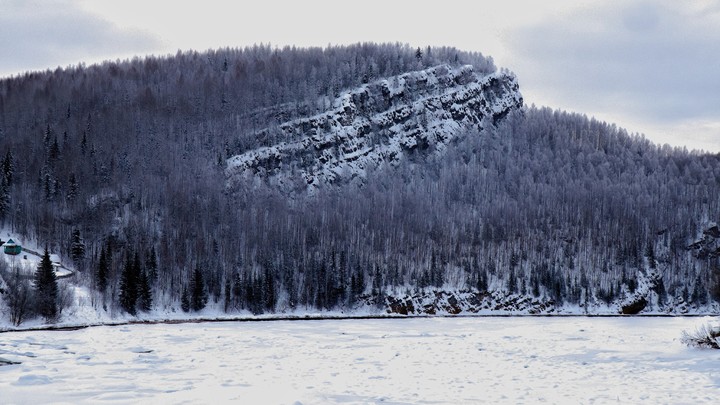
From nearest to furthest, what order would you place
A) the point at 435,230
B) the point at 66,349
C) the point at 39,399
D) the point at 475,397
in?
the point at 39,399 < the point at 475,397 < the point at 66,349 < the point at 435,230

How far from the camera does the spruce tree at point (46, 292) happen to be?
90812mm

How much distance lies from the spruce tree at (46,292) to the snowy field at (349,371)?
5278 centimetres

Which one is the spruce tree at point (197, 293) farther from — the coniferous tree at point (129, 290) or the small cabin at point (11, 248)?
the small cabin at point (11, 248)

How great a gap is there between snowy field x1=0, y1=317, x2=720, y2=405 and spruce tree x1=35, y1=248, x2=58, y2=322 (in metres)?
52.8

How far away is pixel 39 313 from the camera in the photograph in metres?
90.8

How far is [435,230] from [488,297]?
36765 millimetres

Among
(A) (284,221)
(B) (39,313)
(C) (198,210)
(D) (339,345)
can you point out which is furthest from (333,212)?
(D) (339,345)

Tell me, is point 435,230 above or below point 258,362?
above

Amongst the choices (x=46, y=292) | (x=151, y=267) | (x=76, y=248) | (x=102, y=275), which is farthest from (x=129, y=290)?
(x=76, y=248)

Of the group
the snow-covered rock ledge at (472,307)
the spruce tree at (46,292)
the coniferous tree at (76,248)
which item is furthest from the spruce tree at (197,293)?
the coniferous tree at (76,248)

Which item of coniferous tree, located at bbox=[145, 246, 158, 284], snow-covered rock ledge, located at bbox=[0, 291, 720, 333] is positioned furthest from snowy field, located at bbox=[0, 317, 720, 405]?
coniferous tree, located at bbox=[145, 246, 158, 284]

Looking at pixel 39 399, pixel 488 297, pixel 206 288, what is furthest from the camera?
pixel 488 297

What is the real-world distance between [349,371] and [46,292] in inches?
3020

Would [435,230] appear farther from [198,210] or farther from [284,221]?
[198,210]
